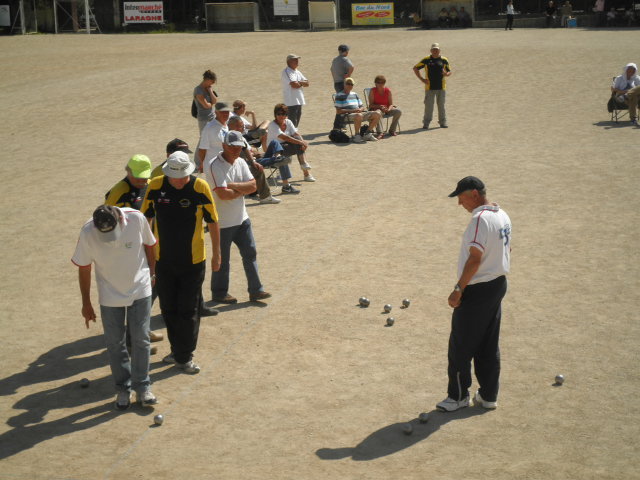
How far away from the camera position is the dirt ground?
6.67 m

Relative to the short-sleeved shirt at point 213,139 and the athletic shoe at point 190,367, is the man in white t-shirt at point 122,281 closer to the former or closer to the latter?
the athletic shoe at point 190,367

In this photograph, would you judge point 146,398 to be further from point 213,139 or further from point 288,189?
point 288,189

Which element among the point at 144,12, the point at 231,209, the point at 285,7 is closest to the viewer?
the point at 231,209

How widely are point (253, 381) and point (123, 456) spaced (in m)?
1.61

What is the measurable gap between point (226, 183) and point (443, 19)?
35.8 meters

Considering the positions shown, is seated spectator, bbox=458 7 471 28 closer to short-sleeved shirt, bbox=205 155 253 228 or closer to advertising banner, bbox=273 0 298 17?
advertising banner, bbox=273 0 298 17

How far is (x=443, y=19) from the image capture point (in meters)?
43.0

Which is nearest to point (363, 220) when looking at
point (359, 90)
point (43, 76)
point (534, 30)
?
point (359, 90)

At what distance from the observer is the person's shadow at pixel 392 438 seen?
6625mm

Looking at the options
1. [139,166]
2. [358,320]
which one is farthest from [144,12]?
[139,166]

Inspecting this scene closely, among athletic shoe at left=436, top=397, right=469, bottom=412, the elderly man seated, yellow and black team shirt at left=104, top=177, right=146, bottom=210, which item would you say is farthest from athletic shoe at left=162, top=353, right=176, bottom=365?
the elderly man seated

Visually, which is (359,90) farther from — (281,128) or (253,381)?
(253,381)

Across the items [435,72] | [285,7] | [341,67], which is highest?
[285,7]

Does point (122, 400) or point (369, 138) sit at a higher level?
point (369, 138)
